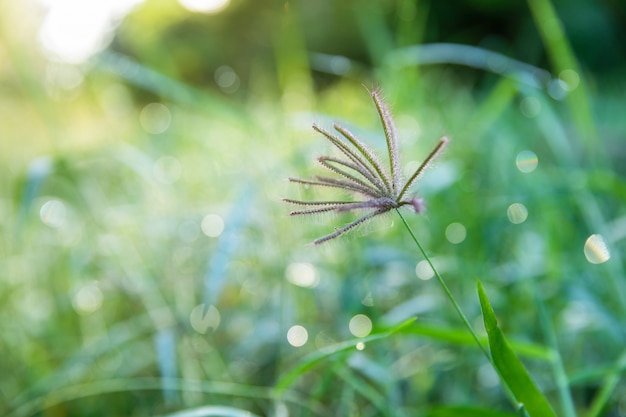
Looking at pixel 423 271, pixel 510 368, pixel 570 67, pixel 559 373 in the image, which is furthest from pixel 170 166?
pixel 510 368

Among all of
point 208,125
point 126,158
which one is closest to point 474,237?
point 126,158

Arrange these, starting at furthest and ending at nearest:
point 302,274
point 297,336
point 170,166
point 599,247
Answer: point 170,166, point 302,274, point 297,336, point 599,247

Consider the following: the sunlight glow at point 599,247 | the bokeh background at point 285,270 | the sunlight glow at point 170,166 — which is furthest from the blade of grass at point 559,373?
the sunlight glow at point 170,166

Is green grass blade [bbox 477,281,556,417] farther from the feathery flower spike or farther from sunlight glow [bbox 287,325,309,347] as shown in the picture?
sunlight glow [bbox 287,325,309,347]

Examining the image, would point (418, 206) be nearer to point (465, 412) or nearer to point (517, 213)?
point (465, 412)

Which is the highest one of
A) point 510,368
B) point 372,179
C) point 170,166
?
point 170,166

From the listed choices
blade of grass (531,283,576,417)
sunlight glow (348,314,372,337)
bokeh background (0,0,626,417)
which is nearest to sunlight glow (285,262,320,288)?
bokeh background (0,0,626,417)

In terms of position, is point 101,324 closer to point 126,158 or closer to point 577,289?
point 126,158
